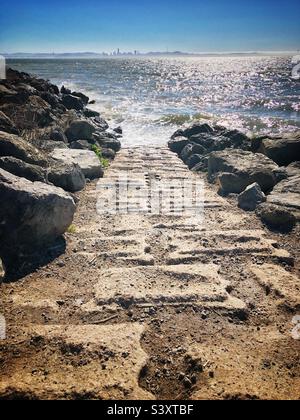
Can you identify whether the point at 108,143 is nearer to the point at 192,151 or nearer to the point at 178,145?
the point at 178,145

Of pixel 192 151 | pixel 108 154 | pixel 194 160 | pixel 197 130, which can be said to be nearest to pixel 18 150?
pixel 108 154

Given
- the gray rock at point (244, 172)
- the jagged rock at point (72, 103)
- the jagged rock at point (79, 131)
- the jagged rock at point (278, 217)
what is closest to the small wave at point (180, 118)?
the jagged rock at point (72, 103)

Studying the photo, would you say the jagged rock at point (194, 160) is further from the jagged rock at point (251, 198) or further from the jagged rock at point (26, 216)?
the jagged rock at point (26, 216)

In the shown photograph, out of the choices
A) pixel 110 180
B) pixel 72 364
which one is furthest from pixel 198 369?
pixel 110 180

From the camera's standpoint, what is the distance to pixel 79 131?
12.8m

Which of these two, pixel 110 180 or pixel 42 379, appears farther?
pixel 110 180

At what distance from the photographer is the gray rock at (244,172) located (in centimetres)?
832

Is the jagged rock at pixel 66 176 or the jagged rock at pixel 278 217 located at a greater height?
the jagged rock at pixel 66 176

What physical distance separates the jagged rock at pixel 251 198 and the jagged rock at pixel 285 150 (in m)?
3.37

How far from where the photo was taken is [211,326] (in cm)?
381

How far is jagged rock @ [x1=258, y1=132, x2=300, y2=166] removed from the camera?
33.8 ft

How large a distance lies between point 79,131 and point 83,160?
4.00 metres
